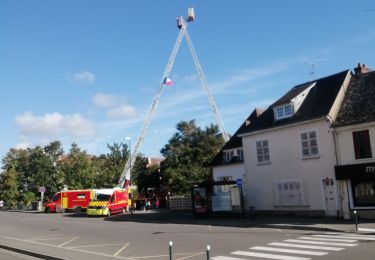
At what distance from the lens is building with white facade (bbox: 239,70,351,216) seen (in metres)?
27.5

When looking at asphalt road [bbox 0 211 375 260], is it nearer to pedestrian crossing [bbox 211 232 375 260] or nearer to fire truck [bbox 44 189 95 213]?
pedestrian crossing [bbox 211 232 375 260]

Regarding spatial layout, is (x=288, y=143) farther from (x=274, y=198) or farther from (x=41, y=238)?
(x=41, y=238)

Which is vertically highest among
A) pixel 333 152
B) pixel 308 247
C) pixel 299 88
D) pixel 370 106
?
pixel 299 88

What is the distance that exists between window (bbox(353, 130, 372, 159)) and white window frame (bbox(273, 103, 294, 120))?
5.34 m

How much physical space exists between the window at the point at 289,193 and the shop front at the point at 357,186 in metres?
3.18

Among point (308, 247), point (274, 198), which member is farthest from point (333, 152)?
point (308, 247)

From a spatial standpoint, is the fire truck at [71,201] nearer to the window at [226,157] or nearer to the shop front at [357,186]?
the window at [226,157]

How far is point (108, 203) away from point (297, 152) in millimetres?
20239

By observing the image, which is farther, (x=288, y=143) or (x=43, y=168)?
(x=43, y=168)

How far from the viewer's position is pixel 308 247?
50.6 feet

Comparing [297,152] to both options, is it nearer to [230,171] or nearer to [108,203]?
[230,171]

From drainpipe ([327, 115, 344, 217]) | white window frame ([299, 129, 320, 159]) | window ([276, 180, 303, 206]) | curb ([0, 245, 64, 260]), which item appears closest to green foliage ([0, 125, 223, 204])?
window ([276, 180, 303, 206])

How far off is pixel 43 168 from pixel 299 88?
159ft

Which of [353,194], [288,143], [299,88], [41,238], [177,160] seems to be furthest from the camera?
[177,160]
